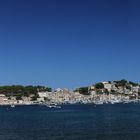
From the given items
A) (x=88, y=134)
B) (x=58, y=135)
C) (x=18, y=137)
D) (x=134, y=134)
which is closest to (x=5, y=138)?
(x=18, y=137)

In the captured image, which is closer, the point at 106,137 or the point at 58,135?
the point at 106,137

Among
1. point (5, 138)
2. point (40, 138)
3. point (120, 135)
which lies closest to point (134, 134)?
point (120, 135)

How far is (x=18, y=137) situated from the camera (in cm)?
5019

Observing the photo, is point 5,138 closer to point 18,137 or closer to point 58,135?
point 18,137

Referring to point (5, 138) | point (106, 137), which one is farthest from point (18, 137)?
point (106, 137)

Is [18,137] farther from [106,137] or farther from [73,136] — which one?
[106,137]

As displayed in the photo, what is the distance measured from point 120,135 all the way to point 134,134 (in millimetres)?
1656

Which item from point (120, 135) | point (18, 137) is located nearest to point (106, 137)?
point (120, 135)

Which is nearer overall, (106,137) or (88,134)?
(106,137)

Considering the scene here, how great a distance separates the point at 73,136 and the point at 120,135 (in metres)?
4.83

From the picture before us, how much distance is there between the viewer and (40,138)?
160 ft

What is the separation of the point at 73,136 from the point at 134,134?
633 centimetres

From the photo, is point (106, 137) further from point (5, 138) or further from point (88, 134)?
point (5, 138)

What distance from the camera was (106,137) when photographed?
47.8 meters
